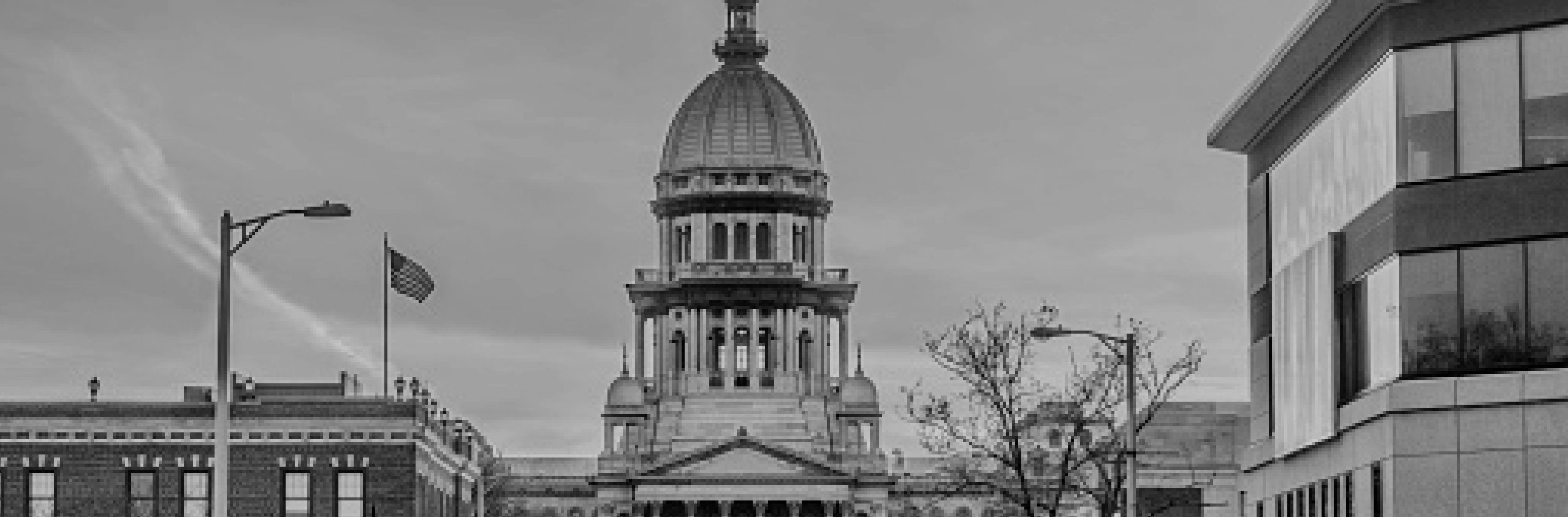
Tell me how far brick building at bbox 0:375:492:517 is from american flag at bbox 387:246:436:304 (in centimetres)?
312

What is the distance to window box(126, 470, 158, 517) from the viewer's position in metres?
103

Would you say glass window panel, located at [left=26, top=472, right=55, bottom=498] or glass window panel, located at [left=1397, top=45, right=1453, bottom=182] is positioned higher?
glass window panel, located at [left=1397, top=45, right=1453, bottom=182]

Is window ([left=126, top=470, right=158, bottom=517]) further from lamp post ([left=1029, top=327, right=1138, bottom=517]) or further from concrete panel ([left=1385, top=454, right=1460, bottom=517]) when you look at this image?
concrete panel ([left=1385, top=454, right=1460, bottom=517])

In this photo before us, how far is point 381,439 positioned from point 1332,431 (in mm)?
42127

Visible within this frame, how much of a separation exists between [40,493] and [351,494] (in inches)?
369

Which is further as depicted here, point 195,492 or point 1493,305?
point 195,492

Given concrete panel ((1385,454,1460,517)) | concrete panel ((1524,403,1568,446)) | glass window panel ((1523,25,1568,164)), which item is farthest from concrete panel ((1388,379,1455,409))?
glass window panel ((1523,25,1568,164))

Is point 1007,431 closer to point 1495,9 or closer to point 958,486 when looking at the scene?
point 958,486

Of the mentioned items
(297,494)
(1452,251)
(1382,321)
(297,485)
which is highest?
(1452,251)

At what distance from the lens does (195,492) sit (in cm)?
10375

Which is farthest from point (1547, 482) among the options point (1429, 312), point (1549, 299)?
point (1429, 312)

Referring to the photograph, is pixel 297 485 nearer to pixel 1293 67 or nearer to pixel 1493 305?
pixel 1293 67

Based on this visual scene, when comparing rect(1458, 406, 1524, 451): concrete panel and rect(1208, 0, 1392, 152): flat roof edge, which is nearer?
rect(1458, 406, 1524, 451): concrete panel

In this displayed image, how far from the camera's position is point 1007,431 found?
8900 centimetres
